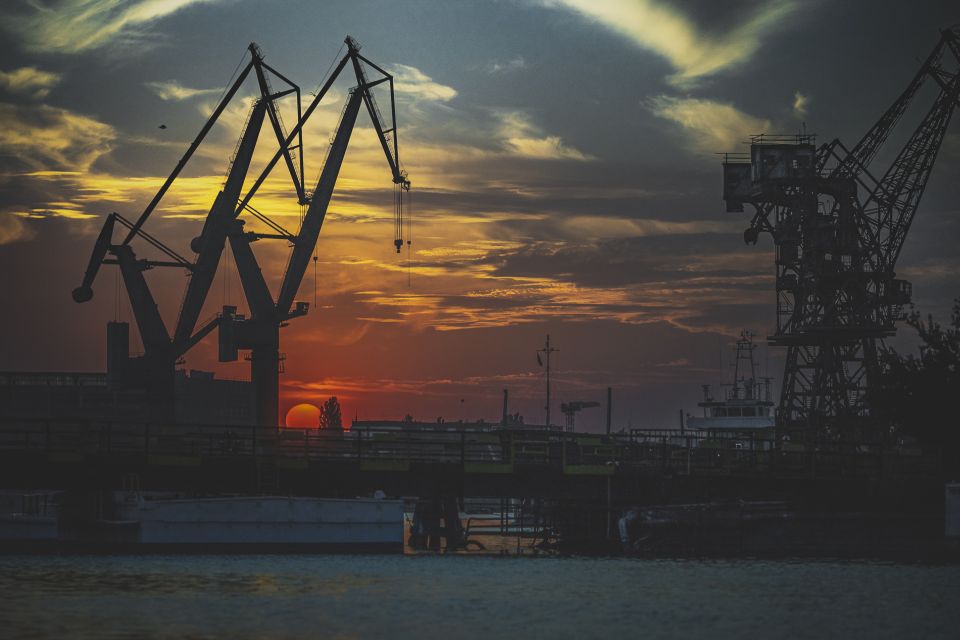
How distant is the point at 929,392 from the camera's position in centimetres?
6462

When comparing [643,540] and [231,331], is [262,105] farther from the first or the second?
[643,540]

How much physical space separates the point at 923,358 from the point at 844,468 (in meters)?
9.75

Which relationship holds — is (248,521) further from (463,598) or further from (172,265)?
(172,265)

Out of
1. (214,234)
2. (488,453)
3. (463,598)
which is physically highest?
(214,234)

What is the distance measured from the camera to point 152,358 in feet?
368

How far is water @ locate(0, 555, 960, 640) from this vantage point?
36.9 meters

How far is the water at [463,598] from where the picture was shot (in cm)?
3688

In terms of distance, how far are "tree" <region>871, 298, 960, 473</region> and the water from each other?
13390mm

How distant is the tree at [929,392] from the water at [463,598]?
13.4 metres

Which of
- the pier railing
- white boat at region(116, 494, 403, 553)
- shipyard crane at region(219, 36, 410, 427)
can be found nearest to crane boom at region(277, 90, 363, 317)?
shipyard crane at region(219, 36, 410, 427)

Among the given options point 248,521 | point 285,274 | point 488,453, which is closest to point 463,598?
point 248,521

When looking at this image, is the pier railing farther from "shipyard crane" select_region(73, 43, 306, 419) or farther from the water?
"shipyard crane" select_region(73, 43, 306, 419)

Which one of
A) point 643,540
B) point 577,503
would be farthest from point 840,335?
point 643,540

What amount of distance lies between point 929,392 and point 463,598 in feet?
102
